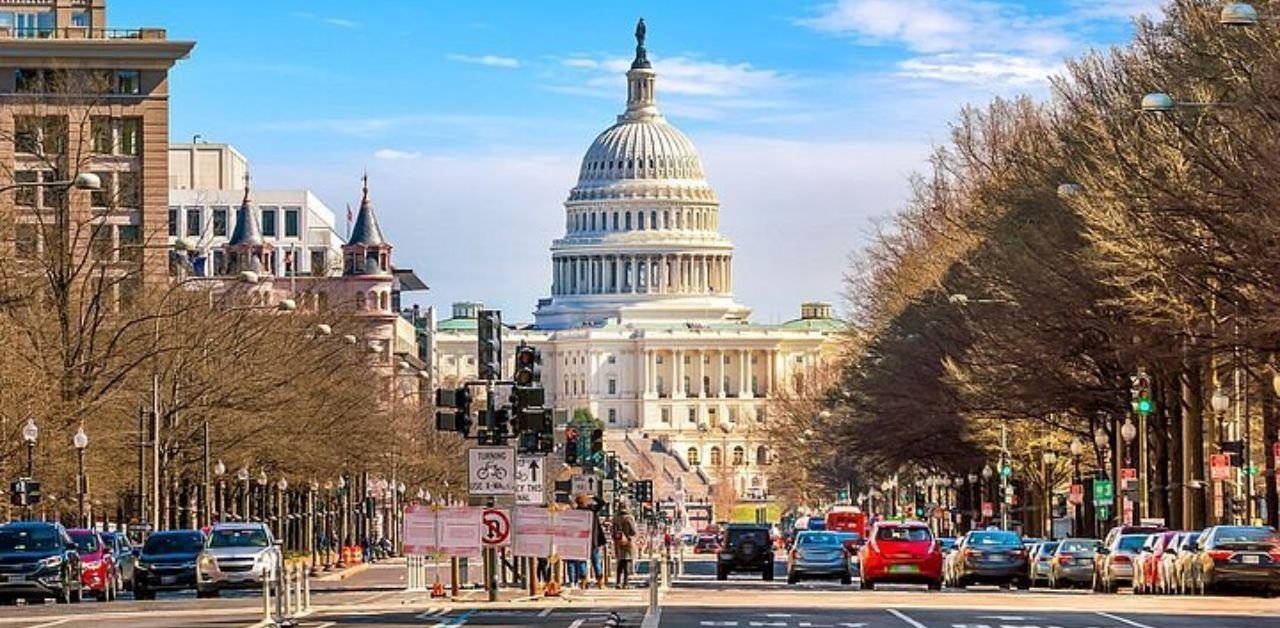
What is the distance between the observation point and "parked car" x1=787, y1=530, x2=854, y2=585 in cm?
7281

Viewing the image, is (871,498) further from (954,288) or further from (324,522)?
(954,288)

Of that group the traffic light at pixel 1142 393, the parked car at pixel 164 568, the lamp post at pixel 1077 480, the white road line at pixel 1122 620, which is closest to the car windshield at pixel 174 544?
the parked car at pixel 164 568

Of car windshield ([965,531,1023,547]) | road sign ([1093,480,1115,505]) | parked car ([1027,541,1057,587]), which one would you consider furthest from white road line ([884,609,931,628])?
road sign ([1093,480,1115,505])

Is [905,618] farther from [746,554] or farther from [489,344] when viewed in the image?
[746,554]

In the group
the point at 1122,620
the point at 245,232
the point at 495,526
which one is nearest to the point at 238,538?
the point at 495,526

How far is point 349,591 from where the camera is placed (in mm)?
67062

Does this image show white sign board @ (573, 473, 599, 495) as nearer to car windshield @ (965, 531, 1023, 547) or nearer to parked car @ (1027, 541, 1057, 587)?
car windshield @ (965, 531, 1023, 547)

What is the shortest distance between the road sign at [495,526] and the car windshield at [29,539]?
39.2ft

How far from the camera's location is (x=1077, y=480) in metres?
102

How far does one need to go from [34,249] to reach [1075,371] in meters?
26.4

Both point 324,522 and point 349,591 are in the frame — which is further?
point 324,522

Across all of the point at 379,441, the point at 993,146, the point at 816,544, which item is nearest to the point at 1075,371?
the point at 816,544

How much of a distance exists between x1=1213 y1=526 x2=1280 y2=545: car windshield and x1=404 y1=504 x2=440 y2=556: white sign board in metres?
13.7

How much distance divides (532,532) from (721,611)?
22.5 ft
